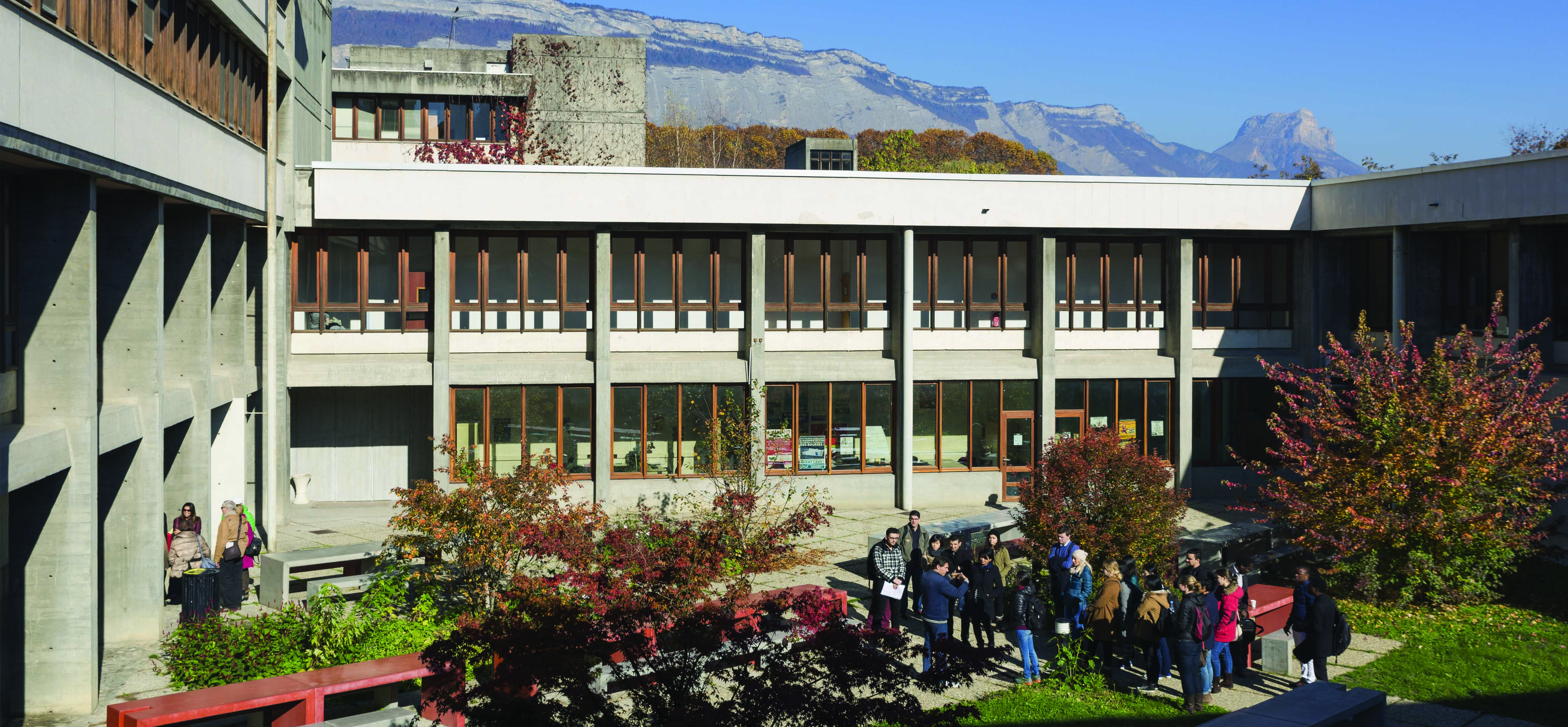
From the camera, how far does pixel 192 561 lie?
1831 cm

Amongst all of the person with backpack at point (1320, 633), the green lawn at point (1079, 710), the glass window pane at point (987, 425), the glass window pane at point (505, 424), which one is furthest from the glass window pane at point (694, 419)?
the person with backpack at point (1320, 633)

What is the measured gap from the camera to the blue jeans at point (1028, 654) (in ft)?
49.8

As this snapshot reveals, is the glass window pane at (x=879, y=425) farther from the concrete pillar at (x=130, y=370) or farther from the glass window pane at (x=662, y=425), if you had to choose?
the concrete pillar at (x=130, y=370)

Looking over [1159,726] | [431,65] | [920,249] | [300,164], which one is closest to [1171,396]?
[920,249]

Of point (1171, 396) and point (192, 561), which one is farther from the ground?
point (1171, 396)

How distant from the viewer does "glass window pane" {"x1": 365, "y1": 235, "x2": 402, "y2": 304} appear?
28.4 meters

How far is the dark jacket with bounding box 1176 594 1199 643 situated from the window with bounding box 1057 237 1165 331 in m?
17.6

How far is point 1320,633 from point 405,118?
3661 cm

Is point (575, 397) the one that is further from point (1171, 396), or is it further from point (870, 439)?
point (1171, 396)

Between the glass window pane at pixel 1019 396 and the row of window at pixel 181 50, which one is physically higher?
the row of window at pixel 181 50

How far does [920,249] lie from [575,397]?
886 centimetres

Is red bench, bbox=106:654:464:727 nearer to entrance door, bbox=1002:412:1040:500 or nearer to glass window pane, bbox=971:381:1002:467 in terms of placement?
glass window pane, bbox=971:381:1002:467

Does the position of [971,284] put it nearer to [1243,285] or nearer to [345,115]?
[1243,285]

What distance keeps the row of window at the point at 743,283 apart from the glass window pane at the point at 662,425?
1.55 m
